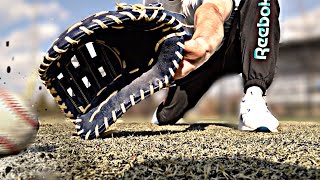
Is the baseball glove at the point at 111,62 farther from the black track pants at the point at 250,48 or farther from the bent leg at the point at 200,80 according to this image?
the bent leg at the point at 200,80

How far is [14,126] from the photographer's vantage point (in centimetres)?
131

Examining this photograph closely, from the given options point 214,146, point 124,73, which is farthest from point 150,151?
Result: point 124,73

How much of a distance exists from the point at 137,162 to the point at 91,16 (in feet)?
2.56

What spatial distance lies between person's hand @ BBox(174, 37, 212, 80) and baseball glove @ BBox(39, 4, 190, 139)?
3 cm

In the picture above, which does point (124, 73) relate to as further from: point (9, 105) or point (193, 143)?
point (9, 105)

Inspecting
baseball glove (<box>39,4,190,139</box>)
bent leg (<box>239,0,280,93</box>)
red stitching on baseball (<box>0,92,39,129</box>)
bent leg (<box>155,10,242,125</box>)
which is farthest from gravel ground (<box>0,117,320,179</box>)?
bent leg (<box>155,10,242,125</box>)

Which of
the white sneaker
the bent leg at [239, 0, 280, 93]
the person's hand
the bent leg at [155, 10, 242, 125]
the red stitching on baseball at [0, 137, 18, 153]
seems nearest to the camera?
the red stitching on baseball at [0, 137, 18, 153]

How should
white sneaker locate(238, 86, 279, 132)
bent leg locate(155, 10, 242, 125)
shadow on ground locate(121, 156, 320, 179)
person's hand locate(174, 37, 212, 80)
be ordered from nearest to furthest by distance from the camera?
shadow on ground locate(121, 156, 320, 179), person's hand locate(174, 37, 212, 80), white sneaker locate(238, 86, 279, 132), bent leg locate(155, 10, 242, 125)

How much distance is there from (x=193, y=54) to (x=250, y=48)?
67 centimetres

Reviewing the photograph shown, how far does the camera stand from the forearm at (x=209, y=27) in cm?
173

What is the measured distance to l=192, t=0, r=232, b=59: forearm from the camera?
5.69 ft

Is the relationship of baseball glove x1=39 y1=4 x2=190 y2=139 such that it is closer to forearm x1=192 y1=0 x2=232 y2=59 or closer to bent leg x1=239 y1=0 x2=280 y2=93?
forearm x1=192 y1=0 x2=232 y2=59

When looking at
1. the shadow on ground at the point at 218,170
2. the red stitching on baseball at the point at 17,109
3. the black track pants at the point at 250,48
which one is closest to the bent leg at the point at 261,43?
the black track pants at the point at 250,48

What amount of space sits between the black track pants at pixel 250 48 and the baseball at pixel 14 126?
1.28 m
